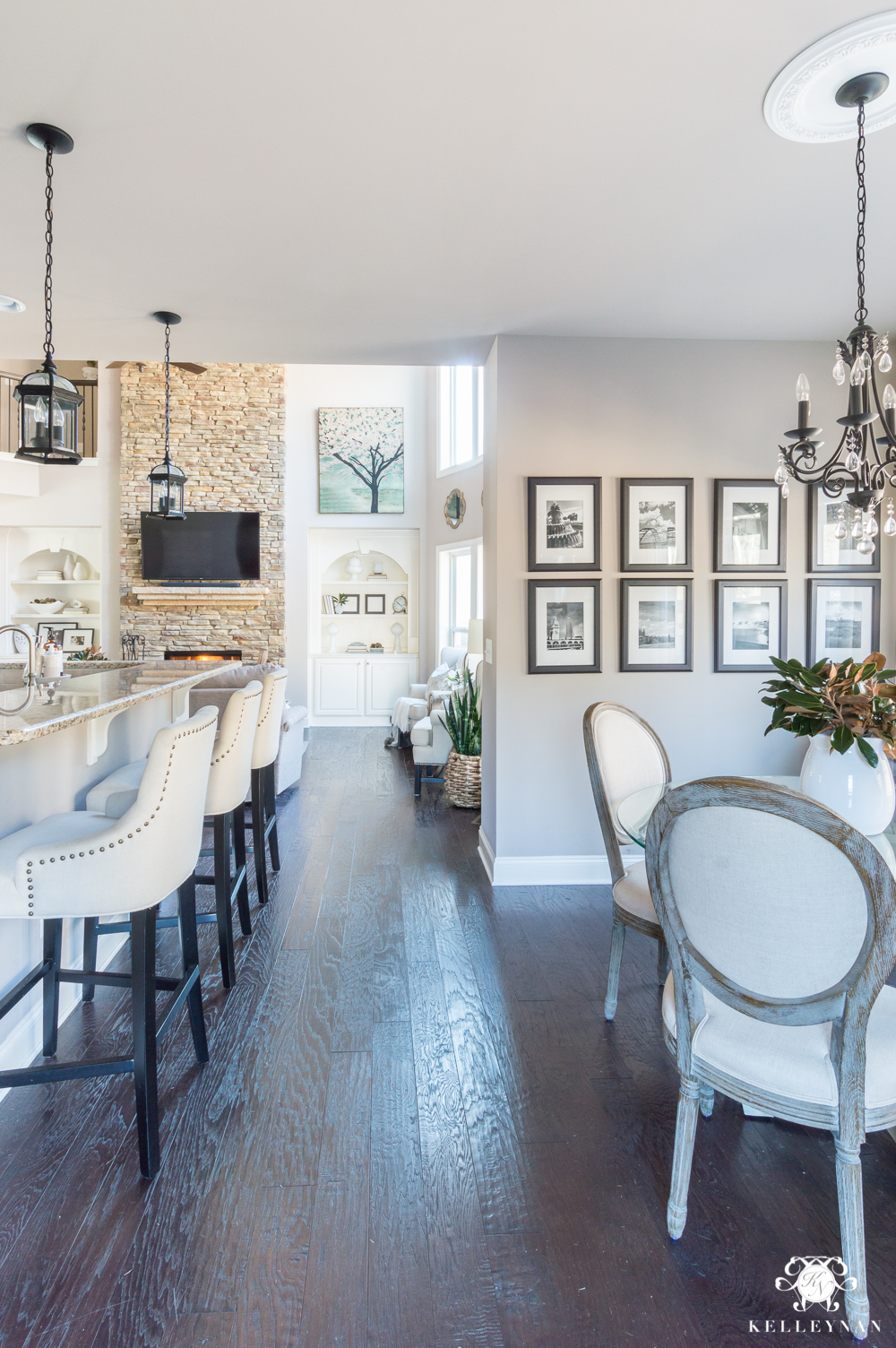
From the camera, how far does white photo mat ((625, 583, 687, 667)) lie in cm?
372

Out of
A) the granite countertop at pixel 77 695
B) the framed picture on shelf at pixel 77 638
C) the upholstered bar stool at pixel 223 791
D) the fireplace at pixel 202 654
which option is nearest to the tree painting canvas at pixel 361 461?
the fireplace at pixel 202 654

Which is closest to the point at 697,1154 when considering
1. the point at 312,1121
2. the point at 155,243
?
the point at 312,1121

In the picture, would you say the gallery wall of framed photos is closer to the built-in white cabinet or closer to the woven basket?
the woven basket

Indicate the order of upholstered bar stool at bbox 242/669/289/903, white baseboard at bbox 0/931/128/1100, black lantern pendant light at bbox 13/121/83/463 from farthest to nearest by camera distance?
1. upholstered bar stool at bbox 242/669/289/903
2. black lantern pendant light at bbox 13/121/83/463
3. white baseboard at bbox 0/931/128/1100

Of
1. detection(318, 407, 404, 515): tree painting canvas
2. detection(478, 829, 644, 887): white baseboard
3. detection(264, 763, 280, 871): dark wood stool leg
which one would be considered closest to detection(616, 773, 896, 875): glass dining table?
detection(478, 829, 644, 887): white baseboard

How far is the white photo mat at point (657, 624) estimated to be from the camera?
372cm

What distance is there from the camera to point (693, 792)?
140cm

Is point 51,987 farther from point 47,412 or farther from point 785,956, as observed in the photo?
point 785,956

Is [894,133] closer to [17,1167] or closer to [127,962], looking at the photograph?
[17,1167]

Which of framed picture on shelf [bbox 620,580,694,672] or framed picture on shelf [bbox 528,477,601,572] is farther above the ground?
framed picture on shelf [bbox 528,477,601,572]

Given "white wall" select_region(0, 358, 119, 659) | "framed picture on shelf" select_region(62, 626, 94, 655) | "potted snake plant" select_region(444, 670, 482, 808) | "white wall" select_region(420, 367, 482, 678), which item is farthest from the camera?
"framed picture on shelf" select_region(62, 626, 94, 655)

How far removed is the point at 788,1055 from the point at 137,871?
139 centimetres

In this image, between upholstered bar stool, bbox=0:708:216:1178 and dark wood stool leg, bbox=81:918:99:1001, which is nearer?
upholstered bar stool, bbox=0:708:216:1178

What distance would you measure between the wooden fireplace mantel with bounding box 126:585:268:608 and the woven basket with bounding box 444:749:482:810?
13.7ft
